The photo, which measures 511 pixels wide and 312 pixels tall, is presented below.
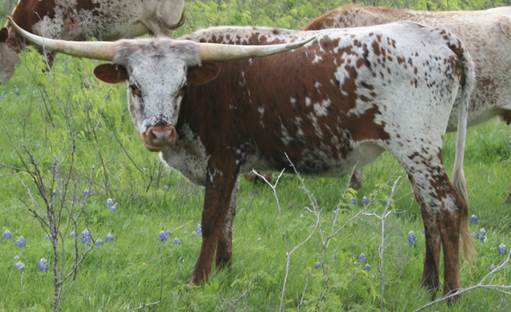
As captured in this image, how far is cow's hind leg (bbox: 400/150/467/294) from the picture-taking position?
19.9ft

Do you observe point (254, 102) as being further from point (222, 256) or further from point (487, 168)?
point (487, 168)

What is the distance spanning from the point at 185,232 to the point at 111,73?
168cm

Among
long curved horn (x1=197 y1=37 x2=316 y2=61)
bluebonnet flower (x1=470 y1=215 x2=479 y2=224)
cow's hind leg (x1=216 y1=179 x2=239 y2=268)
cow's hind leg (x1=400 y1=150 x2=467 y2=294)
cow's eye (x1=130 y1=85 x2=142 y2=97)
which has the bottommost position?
bluebonnet flower (x1=470 y1=215 x2=479 y2=224)

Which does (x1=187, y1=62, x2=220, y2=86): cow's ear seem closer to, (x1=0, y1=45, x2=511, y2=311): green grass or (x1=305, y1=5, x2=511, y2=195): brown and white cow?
(x1=0, y1=45, x2=511, y2=311): green grass

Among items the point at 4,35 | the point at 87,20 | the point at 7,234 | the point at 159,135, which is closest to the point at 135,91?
the point at 159,135

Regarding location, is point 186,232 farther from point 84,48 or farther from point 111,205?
point 84,48

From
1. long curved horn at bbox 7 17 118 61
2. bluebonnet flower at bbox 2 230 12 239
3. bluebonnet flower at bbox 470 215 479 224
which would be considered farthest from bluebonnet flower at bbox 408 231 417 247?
bluebonnet flower at bbox 2 230 12 239

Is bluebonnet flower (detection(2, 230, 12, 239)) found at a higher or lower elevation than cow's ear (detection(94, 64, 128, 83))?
lower

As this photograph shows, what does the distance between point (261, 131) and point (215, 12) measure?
5.31 m

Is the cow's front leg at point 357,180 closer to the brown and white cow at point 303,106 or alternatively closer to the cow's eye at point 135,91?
the brown and white cow at point 303,106

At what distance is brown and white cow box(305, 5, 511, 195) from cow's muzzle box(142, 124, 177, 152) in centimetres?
348

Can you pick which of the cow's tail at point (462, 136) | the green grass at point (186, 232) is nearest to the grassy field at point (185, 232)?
the green grass at point (186, 232)

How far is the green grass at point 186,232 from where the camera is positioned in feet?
18.8

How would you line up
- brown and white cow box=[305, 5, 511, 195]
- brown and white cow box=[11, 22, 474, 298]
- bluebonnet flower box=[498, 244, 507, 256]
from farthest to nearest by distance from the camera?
brown and white cow box=[305, 5, 511, 195] → bluebonnet flower box=[498, 244, 507, 256] → brown and white cow box=[11, 22, 474, 298]
